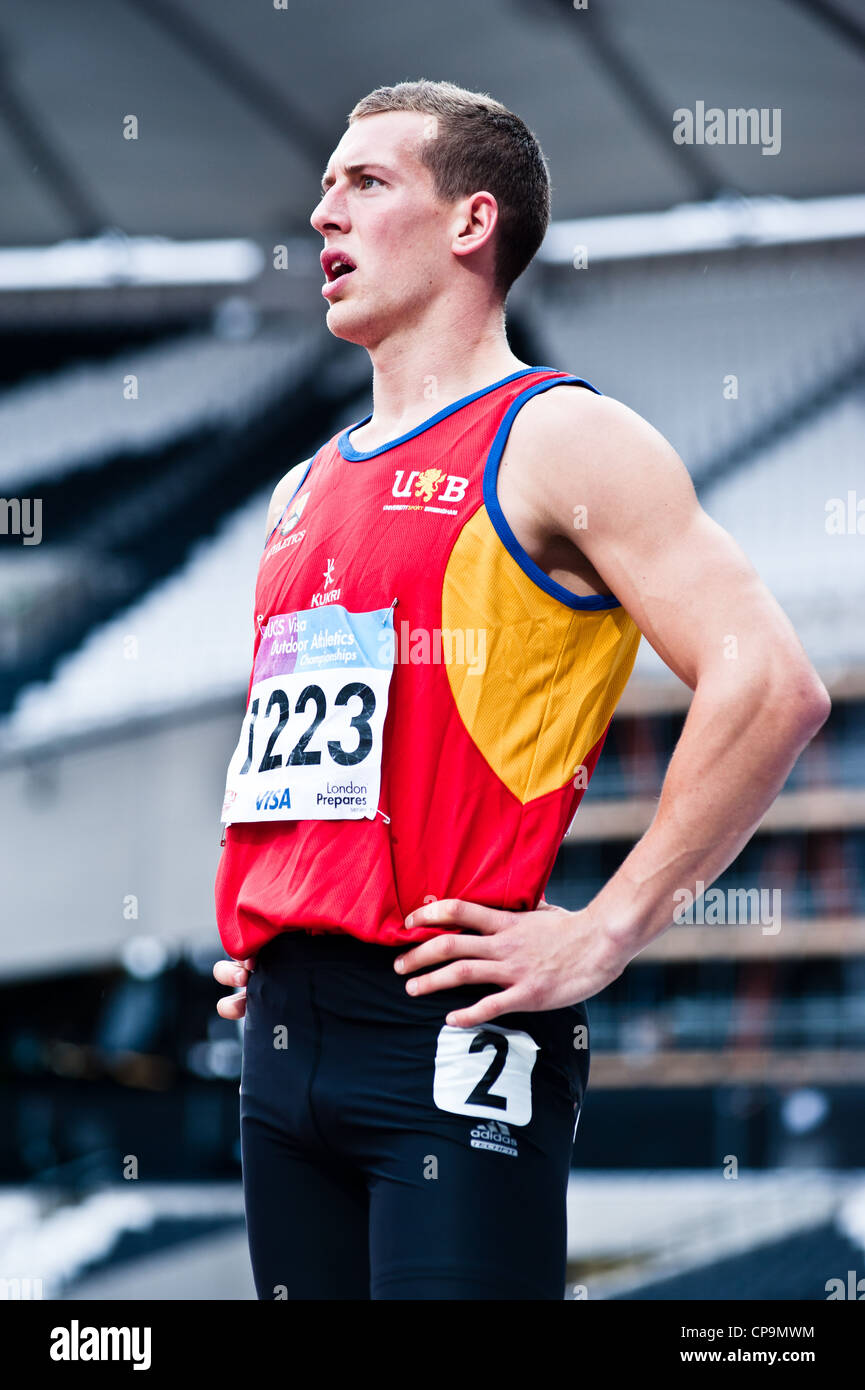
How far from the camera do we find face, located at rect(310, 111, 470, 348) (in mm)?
1511

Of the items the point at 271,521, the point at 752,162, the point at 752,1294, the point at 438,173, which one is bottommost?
Answer: the point at 752,1294

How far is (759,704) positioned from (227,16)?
772cm

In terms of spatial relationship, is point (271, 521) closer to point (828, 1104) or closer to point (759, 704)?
point (759, 704)

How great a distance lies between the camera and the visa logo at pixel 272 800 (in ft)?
4.44

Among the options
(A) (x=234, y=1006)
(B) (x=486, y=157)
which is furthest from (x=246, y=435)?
(A) (x=234, y=1006)

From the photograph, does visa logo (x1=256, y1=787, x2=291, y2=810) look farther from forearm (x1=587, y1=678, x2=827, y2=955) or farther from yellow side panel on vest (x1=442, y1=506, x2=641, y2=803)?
forearm (x1=587, y1=678, x2=827, y2=955)

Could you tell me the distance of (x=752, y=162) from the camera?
338 inches

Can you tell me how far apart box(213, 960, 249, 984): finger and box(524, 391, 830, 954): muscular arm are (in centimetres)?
38

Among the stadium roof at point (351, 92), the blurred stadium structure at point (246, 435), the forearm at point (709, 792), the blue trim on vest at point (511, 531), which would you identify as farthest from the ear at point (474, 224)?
the stadium roof at point (351, 92)

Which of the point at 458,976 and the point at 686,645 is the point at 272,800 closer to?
the point at 458,976

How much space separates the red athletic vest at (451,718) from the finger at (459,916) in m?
0.01

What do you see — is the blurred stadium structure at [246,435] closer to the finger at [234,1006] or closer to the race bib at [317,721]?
the finger at [234,1006]

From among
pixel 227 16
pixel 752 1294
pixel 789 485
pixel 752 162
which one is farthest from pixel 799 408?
pixel 752 1294

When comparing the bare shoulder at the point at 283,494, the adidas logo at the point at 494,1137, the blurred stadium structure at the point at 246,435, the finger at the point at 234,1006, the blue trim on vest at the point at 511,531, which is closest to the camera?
the adidas logo at the point at 494,1137
